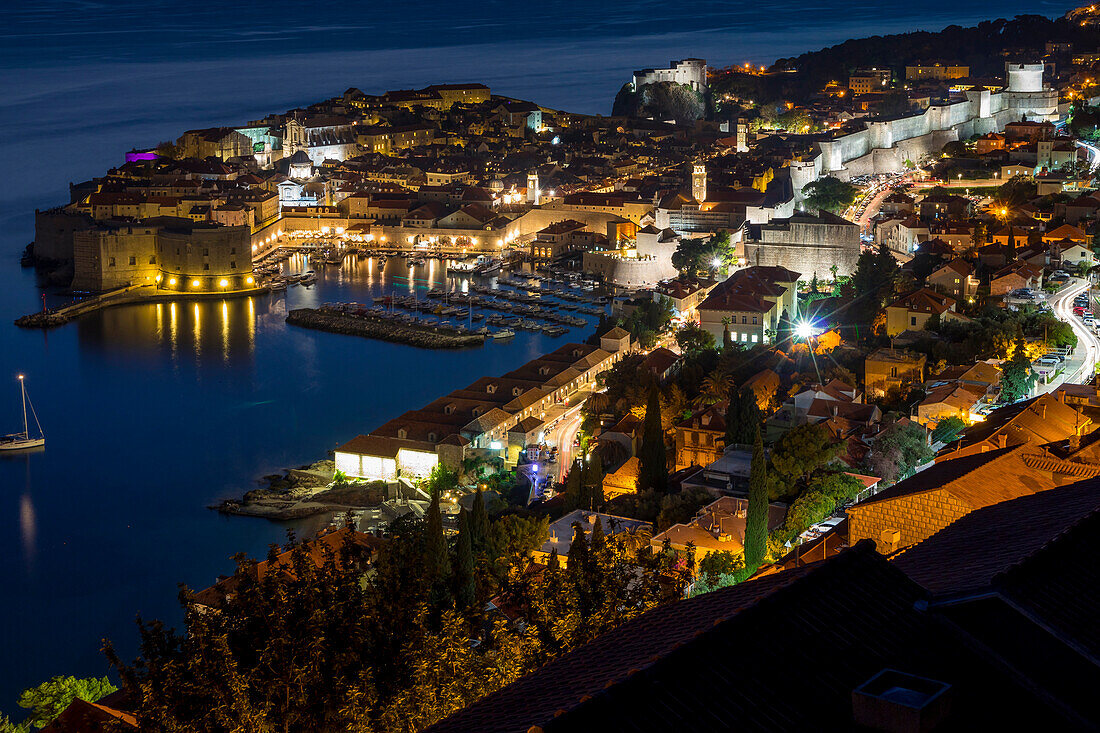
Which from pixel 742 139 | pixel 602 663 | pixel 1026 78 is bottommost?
pixel 742 139

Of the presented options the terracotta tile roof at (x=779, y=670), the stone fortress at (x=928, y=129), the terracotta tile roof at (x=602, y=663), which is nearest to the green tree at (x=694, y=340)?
the stone fortress at (x=928, y=129)

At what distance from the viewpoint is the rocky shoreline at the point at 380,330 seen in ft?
38.3

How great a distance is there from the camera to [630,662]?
1.54 meters

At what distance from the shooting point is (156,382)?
10.9 metres

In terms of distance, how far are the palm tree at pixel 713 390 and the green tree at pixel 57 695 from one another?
12.6 feet

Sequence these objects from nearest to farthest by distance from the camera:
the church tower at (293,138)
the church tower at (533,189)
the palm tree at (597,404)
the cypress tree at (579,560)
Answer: the cypress tree at (579,560) → the palm tree at (597,404) → the church tower at (533,189) → the church tower at (293,138)

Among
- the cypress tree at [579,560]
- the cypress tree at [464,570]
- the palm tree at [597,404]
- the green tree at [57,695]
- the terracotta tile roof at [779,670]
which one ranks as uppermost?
the terracotta tile roof at [779,670]

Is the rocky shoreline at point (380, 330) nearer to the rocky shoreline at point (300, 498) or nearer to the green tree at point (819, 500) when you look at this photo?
the rocky shoreline at point (300, 498)

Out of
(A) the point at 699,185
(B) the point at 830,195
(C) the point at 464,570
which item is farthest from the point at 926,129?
(C) the point at 464,570

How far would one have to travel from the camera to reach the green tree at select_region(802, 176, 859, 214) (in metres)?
12.3

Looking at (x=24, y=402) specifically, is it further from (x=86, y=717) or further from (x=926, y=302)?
(x=86, y=717)

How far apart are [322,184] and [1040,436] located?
48.6 feet

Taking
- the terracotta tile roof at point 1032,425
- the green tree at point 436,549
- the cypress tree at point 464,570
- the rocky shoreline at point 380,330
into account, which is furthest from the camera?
the rocky shoreline at point 380,330

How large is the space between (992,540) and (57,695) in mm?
3740
